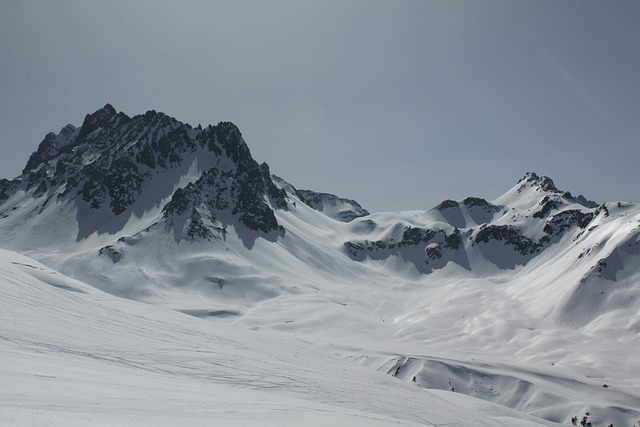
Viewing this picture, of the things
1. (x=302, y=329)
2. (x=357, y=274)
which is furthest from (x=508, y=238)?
(x=302, y=329)

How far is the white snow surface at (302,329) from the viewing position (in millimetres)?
13441

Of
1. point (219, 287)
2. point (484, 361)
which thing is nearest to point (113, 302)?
point (484, 361)

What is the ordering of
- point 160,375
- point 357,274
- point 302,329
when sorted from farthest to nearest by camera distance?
point 357,274
point 302,329
point 160,375

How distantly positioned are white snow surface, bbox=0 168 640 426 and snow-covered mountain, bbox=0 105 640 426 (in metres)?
0.57

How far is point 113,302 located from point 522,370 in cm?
5658

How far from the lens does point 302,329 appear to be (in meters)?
89.9

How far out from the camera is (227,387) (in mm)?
17094

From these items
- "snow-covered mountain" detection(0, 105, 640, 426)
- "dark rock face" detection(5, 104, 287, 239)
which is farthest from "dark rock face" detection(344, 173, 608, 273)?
"dark rock face" detection(5, 104, 287, 239)

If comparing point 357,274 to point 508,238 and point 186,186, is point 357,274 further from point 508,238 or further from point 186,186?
point 508,238

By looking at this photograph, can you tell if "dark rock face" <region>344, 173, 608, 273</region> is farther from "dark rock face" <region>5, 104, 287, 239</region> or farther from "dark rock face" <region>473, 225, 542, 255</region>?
"dark rock face" <region>5, 104, 287, 239</region>

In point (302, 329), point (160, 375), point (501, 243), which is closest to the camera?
point (160, 375)

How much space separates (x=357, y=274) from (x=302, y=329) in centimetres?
7484

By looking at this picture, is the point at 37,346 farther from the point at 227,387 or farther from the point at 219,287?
the point at 219,287

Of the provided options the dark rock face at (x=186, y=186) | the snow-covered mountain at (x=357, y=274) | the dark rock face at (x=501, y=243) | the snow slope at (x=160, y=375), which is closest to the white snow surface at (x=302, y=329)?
the snow slope at (x=160, y=375)
